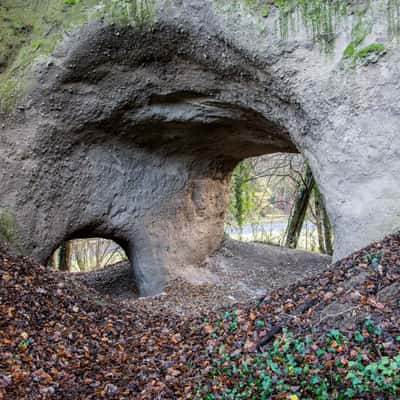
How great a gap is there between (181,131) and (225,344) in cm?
409

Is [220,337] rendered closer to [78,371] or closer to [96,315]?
[78,371]

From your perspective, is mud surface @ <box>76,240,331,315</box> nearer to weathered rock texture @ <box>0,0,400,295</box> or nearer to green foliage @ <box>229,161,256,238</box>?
weathered rock texture @ <box>0,0,400,295</box>

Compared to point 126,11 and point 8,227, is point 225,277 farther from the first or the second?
point 126,11

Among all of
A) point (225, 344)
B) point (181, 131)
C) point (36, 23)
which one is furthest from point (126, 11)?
point (225, 344)

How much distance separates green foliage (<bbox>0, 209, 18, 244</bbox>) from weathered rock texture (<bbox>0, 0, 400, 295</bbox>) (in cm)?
5

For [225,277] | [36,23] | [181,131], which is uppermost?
[36,23]

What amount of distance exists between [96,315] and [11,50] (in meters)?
3.77

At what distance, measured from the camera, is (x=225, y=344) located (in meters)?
3.33

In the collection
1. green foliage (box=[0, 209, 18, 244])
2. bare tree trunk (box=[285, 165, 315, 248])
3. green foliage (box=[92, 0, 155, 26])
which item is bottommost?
green foliage (box=[0, 209, 18, 244])

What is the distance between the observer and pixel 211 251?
8.33m

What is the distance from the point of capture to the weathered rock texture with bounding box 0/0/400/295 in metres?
4.68

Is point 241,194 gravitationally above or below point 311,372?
above

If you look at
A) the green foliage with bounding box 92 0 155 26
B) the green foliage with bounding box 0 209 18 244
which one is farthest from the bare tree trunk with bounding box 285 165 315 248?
the green foliage with bounding box 0 209 18 244

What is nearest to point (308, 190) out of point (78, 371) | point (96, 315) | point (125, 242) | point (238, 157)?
point (238, 157)
